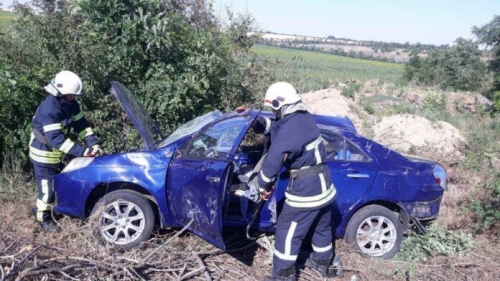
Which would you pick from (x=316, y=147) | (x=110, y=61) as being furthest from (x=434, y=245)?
(x=110, y=61)

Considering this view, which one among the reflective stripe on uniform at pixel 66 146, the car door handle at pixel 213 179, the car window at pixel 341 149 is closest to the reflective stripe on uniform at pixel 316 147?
the car window at pixel 341 149

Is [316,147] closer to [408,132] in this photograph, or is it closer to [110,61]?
[110,61]

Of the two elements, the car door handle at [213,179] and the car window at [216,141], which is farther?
the car window at [216,141]

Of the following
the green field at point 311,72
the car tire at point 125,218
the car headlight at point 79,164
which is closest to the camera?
the car tire at point 125,218

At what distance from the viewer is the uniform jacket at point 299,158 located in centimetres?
398

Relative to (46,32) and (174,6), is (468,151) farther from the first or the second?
(46,32)

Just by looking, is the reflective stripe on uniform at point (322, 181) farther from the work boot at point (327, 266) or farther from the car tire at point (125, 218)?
the car tire at point (125, 218)

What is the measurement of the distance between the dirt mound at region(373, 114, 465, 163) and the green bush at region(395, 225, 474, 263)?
376cm

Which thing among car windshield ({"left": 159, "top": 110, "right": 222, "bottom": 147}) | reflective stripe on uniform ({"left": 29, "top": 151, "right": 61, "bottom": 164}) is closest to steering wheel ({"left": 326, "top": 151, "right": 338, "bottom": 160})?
car windshield ({"left": 159, "top": 110, "right": 222, "bottom": 147})

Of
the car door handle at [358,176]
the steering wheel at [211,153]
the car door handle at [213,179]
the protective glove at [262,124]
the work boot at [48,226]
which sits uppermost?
the protective glove at [262,124]

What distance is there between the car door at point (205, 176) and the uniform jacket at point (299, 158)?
0.43m

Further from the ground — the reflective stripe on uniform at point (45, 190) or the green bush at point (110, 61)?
the green bush at point (110, 61)

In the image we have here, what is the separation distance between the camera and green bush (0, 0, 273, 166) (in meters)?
6.20

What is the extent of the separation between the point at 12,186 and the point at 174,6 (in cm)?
539
